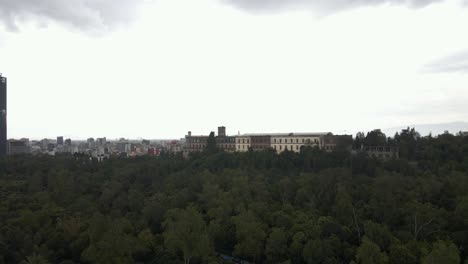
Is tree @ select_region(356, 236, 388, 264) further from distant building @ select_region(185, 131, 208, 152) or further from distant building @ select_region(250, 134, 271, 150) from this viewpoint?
distant building @ select_region(185, 131, 208, 152)

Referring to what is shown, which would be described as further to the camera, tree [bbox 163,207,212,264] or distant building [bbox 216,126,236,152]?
distant building [bbox 216,126,236,152]

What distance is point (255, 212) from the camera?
18.5 meters

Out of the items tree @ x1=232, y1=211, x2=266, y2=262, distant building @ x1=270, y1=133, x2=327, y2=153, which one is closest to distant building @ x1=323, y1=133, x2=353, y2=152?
distant building @ x1=270, y1=133, x2=327, y2=153

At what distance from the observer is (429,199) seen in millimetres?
18844

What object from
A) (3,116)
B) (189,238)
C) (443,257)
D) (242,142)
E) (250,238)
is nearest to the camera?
(443,257)

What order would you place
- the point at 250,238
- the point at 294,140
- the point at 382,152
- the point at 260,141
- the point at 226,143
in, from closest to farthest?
the point at 250,238 < the point at 382,152 < the point at 294,140 < the point at 260,141 < the point at 226,143

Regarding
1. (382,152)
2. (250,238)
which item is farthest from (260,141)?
(250,238)

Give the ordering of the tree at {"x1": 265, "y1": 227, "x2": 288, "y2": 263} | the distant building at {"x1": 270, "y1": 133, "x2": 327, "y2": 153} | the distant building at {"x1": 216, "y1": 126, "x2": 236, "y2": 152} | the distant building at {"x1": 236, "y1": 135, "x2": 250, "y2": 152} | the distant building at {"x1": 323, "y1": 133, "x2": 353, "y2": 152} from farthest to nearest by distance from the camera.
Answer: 1. the distant building at {"x1": 216, "y1": 126, "x2": 236, "y2": 152}
2. the distant building at {"x1": 236, "y1": 135, "x2": 250, "y2": 152}
3. the distant building at {"x1": 270, "y1": 133, "x2": 327, "y2": 153}
4. the distant building at {"x1": 323, "y1": 133, "x2": 353, "y2": 152}
5. the tree at {"x1": 265, "y1": 227, "x2": 288, "y2": 263}

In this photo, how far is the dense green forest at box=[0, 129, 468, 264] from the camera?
45.5 feet

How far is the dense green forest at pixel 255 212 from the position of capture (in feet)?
45.5

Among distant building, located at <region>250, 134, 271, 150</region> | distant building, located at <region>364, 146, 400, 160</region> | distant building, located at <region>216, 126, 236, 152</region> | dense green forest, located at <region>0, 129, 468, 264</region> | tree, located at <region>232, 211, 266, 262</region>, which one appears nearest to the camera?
dense green forest, located at <region>0, 129, 468, 264</region>

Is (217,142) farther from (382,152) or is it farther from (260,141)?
(382,152)

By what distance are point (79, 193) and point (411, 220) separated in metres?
21.4

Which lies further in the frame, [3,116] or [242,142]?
[3,116]
